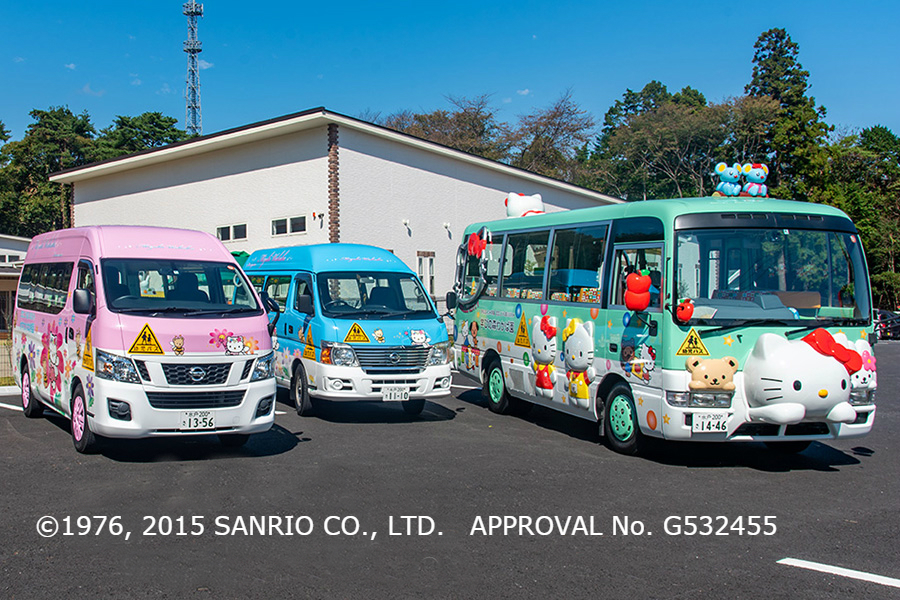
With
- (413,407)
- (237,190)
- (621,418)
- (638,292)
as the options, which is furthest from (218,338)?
(237,190)

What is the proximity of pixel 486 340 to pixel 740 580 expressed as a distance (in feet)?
26.2

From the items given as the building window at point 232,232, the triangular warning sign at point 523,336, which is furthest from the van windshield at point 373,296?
the building window at point 232,232

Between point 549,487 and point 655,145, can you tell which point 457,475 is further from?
point 655,145

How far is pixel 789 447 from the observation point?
31.8 ft

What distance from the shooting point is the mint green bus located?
823cm

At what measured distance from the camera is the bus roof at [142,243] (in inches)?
358

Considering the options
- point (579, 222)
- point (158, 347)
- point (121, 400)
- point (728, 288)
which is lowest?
point (121, 400)

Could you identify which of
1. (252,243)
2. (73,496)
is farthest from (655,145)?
(73,496)

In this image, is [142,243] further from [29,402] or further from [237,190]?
[237,190]

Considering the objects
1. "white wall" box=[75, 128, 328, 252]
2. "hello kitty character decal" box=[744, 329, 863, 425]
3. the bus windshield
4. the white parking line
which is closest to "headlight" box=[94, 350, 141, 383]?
the bus windshield

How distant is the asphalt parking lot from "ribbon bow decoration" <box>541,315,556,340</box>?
1446 millimetres

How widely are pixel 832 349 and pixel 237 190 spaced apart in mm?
21394

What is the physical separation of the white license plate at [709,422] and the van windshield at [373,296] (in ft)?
15.5

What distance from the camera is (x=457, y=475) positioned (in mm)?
8000
